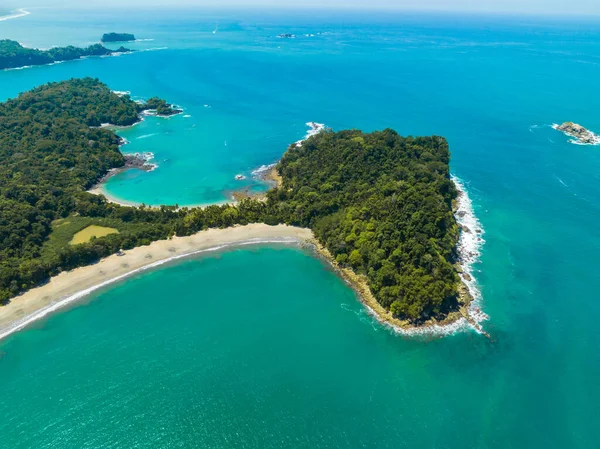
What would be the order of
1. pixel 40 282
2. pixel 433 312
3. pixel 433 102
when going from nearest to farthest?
pixel 433 312
pixel 40 282
pixel 433 102

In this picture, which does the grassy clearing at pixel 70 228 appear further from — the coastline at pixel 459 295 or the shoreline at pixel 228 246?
the coastline at pixel 459 295

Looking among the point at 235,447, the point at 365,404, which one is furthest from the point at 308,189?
the point at 235,447

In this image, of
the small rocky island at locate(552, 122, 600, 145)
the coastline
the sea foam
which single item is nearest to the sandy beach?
the sea foam

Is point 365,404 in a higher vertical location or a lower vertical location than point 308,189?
Answer: lower

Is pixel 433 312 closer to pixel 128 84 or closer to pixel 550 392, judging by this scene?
pixel 550 392

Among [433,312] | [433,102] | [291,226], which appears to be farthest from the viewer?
[433,102]
